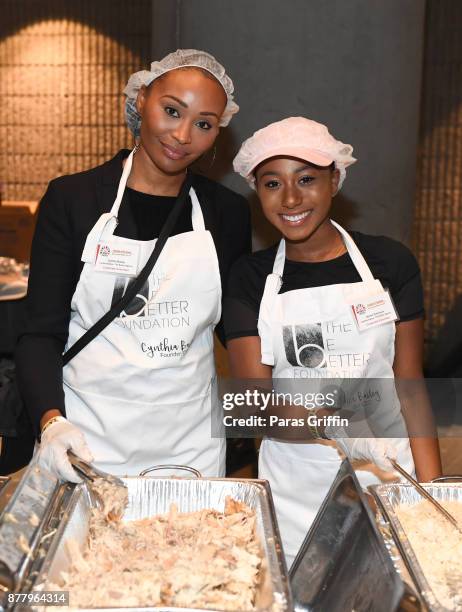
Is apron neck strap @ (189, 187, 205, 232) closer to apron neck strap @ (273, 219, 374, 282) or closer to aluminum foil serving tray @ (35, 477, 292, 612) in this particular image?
apron neck strap @ (273, 219, 374, 282)

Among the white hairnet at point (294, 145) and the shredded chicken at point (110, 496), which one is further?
the white hairnet at point (294, 145)

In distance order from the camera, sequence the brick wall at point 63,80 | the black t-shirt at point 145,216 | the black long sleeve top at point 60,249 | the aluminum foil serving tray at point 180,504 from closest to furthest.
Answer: the aluminum foil serving tray at point 180,504 → the black long sleeve top at point 60,249 → the black t-shirt at point 145,216 → the brick wall at point 63,80

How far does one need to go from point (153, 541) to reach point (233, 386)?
55 cm

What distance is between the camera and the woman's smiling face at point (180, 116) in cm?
163

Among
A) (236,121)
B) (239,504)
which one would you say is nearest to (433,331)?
(236,121)

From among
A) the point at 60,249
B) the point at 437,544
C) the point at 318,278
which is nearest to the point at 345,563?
the point at 437,544

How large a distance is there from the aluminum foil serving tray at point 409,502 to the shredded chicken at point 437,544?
12 mm

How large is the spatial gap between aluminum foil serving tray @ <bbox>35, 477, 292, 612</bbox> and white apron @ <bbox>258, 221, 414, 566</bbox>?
0.45 m

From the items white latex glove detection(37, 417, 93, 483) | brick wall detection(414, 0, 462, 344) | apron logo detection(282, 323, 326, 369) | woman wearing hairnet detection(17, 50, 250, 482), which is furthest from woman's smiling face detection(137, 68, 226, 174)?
brick wall detection(414, 0, 462, 344)

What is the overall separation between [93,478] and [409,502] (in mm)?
510

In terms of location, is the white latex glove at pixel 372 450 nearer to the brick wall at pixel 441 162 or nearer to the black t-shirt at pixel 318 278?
the black t-shirt at pixel 318 278

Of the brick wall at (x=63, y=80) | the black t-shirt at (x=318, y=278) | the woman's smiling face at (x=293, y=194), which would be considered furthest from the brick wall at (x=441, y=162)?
the woman's smiling face at (x=293, y=194)

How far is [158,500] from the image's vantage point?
4.16 ft

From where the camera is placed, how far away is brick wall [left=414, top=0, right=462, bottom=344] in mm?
5105
